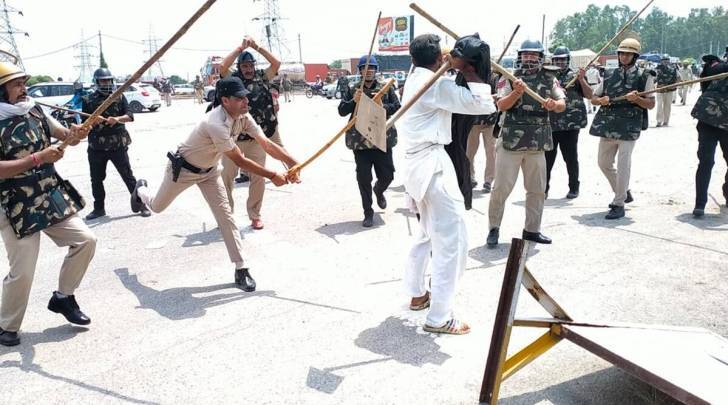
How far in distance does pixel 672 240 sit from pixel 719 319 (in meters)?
1.86

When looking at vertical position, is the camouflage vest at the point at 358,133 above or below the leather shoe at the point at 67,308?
above

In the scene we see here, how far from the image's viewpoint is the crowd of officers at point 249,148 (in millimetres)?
3643

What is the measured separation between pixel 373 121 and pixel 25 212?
2.43m

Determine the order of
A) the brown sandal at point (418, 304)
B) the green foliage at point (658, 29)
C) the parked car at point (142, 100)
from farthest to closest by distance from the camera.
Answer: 1. the green foliage at point (658, 29)
2. the parked car at point (142, 100)
3. the brown sandal at point (418, 304)

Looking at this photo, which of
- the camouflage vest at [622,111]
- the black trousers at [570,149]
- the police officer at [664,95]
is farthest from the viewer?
the police officer at [664,95]

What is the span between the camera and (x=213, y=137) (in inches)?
171

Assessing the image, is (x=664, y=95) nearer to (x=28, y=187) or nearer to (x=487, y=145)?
(x=487, y=145)

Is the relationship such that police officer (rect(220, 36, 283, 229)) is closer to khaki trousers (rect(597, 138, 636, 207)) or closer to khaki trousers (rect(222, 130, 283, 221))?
khaki trousers (rect(222, 130, 283, 221))

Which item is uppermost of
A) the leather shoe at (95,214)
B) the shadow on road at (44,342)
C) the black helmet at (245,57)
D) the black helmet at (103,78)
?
the black helmet at (245,57)

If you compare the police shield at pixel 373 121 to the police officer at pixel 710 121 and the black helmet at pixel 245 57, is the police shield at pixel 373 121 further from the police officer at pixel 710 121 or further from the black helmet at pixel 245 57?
the police officer at pixel 710 121

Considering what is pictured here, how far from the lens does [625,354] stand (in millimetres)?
2588

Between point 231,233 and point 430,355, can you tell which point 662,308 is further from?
point 231,233

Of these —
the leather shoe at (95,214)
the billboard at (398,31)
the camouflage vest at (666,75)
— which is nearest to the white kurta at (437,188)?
the leather shoe at (95,214)

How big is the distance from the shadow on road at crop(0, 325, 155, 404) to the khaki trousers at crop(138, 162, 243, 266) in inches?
49.8
